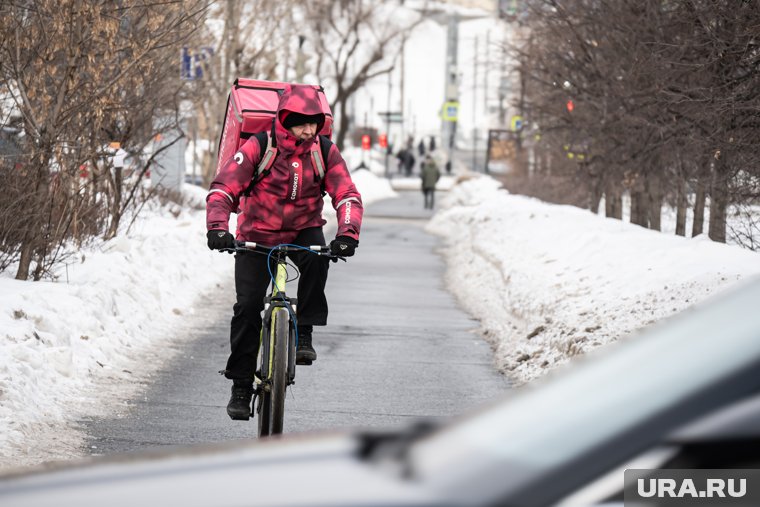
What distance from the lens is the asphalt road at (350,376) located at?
8.38 m

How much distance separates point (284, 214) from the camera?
7426 millimetres

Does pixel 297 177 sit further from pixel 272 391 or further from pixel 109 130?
pixel 109 130

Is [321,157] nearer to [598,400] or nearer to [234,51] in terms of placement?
[598,400]

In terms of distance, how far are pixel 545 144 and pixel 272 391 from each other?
21.9m

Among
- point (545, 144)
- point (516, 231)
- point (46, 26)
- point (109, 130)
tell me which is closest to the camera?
point (46, 26)

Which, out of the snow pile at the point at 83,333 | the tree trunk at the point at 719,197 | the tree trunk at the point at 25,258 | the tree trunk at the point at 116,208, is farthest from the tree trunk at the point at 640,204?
the tree trunk at the point at 25,258

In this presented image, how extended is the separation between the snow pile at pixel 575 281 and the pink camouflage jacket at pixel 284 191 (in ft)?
11.9

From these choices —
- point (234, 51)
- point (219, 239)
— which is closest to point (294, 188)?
point (219, 239)

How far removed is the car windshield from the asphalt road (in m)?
5.49

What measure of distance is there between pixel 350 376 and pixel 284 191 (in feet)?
11.8

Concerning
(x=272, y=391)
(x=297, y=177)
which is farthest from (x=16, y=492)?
(x=297, y=177)

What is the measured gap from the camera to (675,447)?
6.89 ft

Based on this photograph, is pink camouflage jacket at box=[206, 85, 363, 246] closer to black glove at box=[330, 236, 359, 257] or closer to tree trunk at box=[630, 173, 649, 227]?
black glove at box=[330, 236, 359, 257]

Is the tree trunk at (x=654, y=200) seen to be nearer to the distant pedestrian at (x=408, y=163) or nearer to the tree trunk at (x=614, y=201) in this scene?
the tree trunk at (x=614, y=201)
